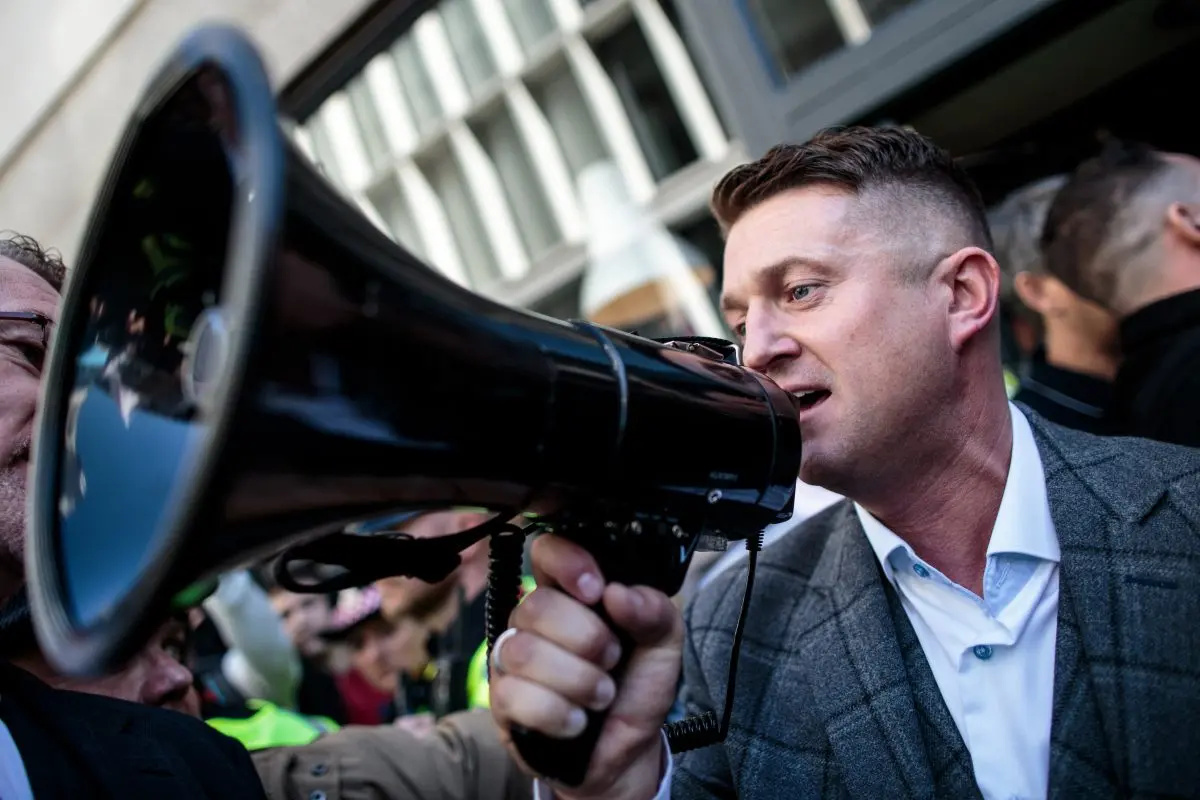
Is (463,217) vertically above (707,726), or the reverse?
(463,217)

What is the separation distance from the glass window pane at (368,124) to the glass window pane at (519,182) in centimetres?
57

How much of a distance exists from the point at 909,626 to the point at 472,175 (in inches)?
156

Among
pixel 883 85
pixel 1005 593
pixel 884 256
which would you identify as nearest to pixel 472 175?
pixel 883 85

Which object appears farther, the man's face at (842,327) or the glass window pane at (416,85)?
the glass window pane at (416,85)

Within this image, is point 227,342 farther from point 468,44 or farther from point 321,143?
point 321,143

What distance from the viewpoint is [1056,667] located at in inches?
48.6

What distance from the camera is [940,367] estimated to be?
1.42m

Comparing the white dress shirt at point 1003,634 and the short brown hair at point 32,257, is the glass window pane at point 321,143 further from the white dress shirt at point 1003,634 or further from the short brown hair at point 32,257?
the white dress shirt at point 1003,634

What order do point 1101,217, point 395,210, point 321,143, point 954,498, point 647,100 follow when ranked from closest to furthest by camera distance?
1. point 954,498
2. point 1101,217
3. point 647,100
4. point 321,143
5. point 395,210

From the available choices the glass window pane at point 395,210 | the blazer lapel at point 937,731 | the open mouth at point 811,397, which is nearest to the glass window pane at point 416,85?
the glass window pane at point 395,210

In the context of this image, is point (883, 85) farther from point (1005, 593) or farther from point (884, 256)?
point (1005, 593)

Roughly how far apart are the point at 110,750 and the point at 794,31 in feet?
8.72

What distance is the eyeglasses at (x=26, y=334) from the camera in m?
1.28

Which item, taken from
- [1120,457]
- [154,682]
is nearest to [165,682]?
[154,682]
